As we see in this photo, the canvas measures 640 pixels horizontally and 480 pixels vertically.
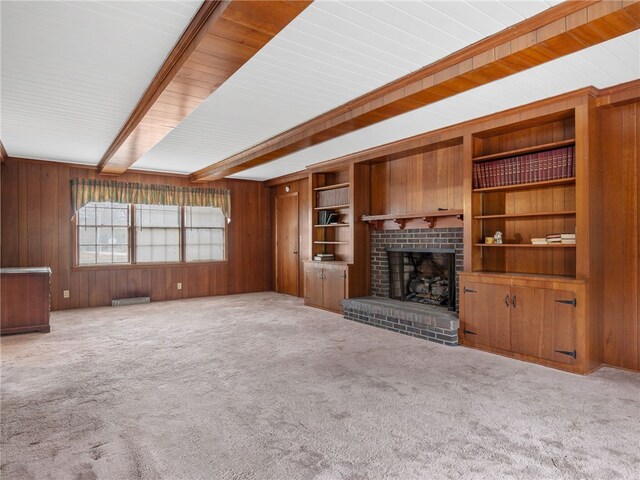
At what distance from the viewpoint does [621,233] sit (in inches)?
139

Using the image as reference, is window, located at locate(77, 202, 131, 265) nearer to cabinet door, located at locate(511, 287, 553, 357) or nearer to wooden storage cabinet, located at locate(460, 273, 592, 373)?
wooden storage cabinet, located at locate(460, 273, 592, 373)

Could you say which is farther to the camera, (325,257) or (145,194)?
(145,194)

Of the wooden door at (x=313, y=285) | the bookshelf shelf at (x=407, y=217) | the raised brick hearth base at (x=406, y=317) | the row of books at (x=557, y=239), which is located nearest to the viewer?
the row of books at (x=557, y=239)

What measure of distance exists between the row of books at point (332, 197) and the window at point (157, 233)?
9.74 ft

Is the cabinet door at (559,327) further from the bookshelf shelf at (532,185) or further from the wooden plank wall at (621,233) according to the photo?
the bookshelf shelf at (532,185)

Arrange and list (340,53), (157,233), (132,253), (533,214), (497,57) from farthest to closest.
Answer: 1. (157,233)
2. (132,253)
3. (533,214)
4. (340,53)
5. (497,57)

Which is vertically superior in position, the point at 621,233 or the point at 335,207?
the point at 335,207

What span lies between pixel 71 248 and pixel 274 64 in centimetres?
563

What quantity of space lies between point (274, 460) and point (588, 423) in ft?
6.51

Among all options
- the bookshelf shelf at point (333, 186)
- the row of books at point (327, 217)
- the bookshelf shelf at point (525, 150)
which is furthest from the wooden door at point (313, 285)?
the bookshelf shelf at point (525, 150)

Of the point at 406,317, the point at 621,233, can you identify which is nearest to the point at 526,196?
the point at 621,233

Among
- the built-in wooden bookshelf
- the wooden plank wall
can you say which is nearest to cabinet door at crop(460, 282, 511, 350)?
the built-in wooden bookshelf

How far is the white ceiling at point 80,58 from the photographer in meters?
2.21

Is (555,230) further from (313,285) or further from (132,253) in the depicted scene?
(132,253)
